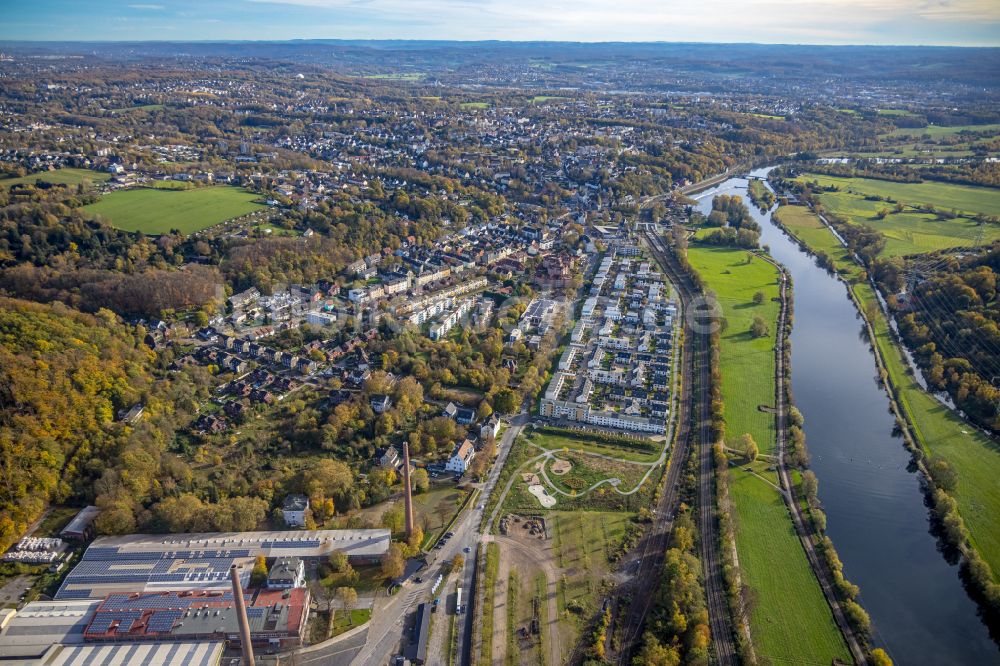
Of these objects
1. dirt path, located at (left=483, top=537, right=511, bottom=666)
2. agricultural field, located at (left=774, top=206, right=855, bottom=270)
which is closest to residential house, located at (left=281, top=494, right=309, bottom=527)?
dirt path, located at (left=483, top=537, right=511, bottom=666)

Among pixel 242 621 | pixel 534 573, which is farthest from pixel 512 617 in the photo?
pixel 242 621

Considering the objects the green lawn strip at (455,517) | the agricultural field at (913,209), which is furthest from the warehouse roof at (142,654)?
the agricultural field at (913,209)

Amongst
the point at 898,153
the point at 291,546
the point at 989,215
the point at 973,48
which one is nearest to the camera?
the point at 291,546

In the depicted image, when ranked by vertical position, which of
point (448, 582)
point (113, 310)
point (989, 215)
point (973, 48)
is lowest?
point (448, 582)

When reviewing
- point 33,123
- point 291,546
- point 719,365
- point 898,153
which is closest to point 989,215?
point 898,153

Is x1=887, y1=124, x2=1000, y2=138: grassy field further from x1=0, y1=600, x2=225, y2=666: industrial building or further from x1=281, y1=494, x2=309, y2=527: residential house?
x1=0, y1=600, x2=225, y2=666: industrial building

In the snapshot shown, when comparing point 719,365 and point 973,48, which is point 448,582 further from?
point 973,48

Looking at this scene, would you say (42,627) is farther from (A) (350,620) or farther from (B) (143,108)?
(B) (143,108)
